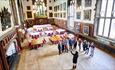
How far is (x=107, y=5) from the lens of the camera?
8305 mm

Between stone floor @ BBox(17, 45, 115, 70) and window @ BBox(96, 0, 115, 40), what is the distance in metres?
1.75

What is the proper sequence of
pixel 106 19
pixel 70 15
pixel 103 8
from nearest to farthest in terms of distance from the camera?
pixel 106 19 → pixel 103 8 → pixel 70 15

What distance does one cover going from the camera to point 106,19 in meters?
8.49

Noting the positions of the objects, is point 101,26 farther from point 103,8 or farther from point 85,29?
point 85,29

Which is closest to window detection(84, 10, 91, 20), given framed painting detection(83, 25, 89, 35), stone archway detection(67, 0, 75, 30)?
framed painting detection(83, 25, 89, 35)

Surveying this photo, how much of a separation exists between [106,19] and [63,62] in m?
5.25

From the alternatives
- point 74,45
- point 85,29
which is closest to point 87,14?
point 85,29

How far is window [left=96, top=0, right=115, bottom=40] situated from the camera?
7904 mm

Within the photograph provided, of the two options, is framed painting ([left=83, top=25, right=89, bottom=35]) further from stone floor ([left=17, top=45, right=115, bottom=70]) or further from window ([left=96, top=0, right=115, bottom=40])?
stone floor ([left=17, top=45, right=115, bottom=70])

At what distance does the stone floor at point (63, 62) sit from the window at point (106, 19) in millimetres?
1746

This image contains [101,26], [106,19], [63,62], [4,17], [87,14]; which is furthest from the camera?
[87,14]

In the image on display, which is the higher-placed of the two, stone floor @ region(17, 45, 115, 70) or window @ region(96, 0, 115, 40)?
window @ region(96, 0, 115, 40)

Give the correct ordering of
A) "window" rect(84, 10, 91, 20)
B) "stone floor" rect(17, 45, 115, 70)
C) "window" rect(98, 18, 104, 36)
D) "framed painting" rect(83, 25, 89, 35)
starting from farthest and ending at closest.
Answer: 1. "framed painting" rect(83, 25, 89, 35)
2. "window" rect(84, 10, 91, 20)
3. "window" rect(98, 18, 104, 36)
4. "stone floor" rect(17, 45, 115, 70)

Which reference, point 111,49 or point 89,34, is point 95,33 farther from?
point 111,49
